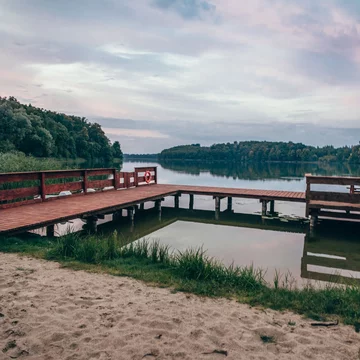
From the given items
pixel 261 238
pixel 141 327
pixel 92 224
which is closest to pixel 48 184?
pixel 92 224

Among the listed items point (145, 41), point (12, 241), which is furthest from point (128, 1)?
point (12, 241)

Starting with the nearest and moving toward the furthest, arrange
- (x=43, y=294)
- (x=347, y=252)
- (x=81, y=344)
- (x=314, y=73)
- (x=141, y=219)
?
(x=81, y=344) → (x=43, y=294) → (x=347, y=252) → (x=141, y=219) → (x=314, y=73)

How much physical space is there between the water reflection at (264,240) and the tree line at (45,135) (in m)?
27.0

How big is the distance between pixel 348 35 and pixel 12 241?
1258 centimetres

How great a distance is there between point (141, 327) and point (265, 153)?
83.5 metres

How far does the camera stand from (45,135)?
140 ft

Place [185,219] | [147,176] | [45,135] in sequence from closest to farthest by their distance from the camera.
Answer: [185,219] < [147,176] < [45,135]

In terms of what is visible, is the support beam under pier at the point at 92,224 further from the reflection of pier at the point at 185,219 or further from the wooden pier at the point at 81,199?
the reflection of pier at the point at 185,219

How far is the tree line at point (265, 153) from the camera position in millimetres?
76419

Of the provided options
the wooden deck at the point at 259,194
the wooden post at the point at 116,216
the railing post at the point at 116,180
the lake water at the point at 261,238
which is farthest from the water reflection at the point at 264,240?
the railing post at the point at 116,180

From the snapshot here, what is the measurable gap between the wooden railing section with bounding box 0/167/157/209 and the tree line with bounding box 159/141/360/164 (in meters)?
60.7

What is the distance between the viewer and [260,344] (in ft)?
9.95

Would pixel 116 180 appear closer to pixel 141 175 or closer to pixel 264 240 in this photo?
pixel 141 175

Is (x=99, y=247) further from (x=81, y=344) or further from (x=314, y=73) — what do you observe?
(x=314, y=73)
